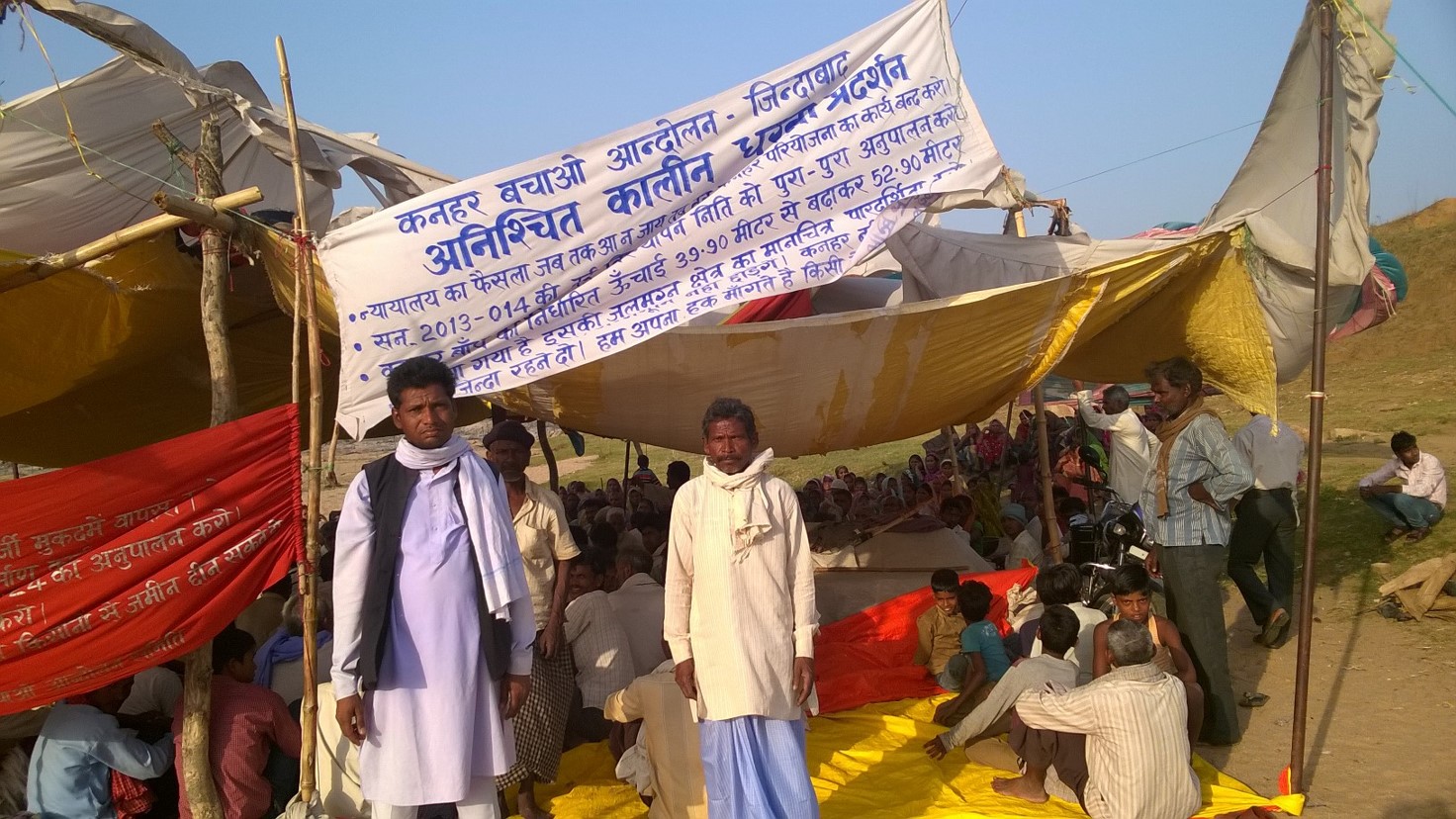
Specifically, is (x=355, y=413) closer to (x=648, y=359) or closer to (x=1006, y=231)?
(x=648, y=359)

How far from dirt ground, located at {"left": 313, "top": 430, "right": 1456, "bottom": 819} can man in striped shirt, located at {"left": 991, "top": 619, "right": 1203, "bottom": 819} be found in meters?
0.77

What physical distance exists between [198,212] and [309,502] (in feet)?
3.75

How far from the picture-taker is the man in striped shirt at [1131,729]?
375 cm

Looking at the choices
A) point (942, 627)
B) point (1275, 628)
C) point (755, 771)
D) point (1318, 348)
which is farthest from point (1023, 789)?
point (1275, 628)

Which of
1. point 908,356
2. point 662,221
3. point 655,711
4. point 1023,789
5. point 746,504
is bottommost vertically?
point 1023,789

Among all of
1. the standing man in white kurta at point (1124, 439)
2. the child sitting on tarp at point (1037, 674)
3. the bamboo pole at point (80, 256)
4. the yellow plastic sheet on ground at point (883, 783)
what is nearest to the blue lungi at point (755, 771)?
the yellow plastic sheet on ground at point (883, 783)

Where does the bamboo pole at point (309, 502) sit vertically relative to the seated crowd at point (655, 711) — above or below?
above

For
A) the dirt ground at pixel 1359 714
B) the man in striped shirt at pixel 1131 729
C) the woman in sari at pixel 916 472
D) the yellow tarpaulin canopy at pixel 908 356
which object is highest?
the yellow tarpaulin canopy at pixel 908 356

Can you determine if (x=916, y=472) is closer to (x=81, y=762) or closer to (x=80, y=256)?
(x=81, y=762)

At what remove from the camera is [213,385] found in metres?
4.09

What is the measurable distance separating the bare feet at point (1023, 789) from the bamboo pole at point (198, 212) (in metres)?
3.82

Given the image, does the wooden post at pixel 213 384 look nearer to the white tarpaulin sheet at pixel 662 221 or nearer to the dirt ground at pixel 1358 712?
the white tarpaulin sheet at pixel 662 221

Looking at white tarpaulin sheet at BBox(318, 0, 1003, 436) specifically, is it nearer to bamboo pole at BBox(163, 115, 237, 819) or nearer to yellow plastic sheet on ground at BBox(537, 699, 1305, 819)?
bamboo pole at BBox(163, 115, 237, 819)

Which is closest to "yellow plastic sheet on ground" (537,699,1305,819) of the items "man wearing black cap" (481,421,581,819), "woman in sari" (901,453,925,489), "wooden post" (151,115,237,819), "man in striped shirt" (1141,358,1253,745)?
"man wearing black cap" (481,421,581,819)
